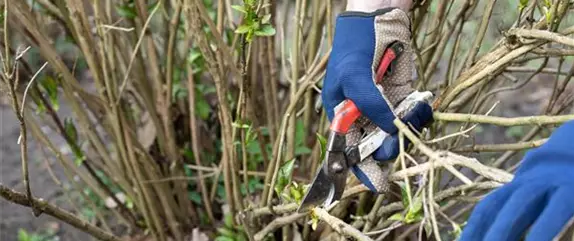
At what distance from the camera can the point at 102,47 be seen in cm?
180

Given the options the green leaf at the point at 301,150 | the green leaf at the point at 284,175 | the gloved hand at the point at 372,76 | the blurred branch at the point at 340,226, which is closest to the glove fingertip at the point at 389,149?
the gloved hand at the point at 372,76

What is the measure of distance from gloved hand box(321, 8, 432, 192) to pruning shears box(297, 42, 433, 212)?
1 cm

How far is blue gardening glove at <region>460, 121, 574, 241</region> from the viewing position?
2.87ft

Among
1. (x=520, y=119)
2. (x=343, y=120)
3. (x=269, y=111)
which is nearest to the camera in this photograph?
(x=520, y=119)

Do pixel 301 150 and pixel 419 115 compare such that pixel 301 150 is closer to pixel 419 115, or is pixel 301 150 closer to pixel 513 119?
pixel 419 115

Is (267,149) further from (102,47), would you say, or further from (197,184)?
(102,47)

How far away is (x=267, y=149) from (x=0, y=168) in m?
1.23

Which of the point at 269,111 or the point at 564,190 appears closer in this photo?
the point at 564,190

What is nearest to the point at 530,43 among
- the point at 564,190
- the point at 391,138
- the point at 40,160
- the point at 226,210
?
the point at 391,138

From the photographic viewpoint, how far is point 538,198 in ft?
2.93

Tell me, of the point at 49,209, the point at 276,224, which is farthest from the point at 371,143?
the point at 49,209

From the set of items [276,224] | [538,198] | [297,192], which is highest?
[538,198]

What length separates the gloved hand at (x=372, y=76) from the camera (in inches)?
47.7

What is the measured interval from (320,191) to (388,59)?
0.26m
